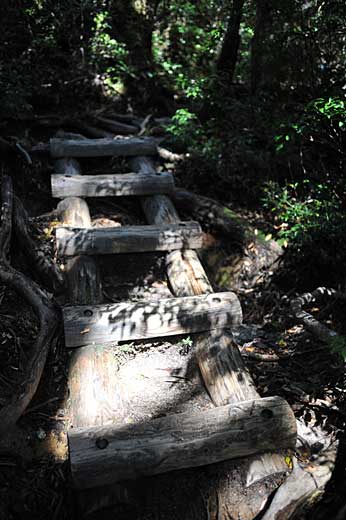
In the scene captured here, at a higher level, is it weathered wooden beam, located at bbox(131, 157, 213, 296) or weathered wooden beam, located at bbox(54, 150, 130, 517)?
weathered wooden beam, located at bbox(131, 157, 213, 296)

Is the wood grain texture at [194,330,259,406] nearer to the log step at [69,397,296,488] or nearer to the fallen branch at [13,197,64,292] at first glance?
the log step at [69,397,296,488]

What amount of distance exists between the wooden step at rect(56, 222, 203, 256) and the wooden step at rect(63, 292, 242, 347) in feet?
3.02

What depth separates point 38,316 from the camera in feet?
12.4

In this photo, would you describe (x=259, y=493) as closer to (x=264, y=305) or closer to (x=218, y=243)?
(x=264, y=305)

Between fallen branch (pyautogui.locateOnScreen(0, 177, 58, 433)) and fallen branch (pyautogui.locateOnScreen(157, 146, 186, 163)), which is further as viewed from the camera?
fallen branch (pyautogui.locateOnScreen(157, 146, 186, 163))

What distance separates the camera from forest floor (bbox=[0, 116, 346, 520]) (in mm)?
2922

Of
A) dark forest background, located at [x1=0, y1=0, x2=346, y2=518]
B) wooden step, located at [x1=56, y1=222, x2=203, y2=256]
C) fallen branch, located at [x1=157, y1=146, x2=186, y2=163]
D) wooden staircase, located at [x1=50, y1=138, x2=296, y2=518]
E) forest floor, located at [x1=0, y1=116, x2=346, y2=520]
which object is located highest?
dark forest background, located at [x1=0, y1=0, x2=346, y2=518]

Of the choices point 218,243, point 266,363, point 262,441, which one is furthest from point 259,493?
point 218,243

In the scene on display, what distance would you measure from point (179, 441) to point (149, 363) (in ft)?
3.30

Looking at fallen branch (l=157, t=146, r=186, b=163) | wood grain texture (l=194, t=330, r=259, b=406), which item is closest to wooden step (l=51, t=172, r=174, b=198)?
fallen branch (l=157, t=146, r=186, b=163)

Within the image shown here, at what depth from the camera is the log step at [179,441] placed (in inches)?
108

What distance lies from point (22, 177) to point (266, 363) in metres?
3.62

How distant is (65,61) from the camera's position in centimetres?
745

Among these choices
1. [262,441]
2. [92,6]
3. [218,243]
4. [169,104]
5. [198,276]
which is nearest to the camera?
[262,441]
